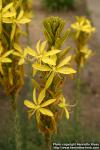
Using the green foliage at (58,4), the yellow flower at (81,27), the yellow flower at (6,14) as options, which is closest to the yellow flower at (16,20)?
the yellow flower at (6,14)

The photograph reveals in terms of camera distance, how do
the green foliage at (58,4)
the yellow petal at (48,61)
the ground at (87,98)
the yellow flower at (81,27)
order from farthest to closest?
the green foliage at (58,4) < the ground at (87,98) < the yellow flower at (81,27) < the yellow petal at (48,61)

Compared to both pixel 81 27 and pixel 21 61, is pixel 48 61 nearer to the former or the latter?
pixel 21 61

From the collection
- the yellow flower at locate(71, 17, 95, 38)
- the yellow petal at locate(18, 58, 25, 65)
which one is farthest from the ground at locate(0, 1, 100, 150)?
the yellow petal at locate(18, 58, 25, 65)

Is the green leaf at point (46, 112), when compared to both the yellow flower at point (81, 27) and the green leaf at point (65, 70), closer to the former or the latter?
the green leaf at point (65, 70)

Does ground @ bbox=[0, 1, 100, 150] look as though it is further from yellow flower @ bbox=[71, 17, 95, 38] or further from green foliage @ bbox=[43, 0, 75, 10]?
green foliage @ bbox=[43, 0, 75, 10]

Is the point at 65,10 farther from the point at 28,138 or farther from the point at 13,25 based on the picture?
the point at 13,25

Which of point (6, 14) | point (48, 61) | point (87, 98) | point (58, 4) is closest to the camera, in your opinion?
point (48, 61)

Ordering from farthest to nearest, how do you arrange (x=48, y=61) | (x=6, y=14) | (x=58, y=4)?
(x=58, y=4) < (x=6, y=14) < (x=48, y=61)

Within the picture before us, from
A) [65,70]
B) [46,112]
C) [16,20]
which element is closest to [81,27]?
[16,20]

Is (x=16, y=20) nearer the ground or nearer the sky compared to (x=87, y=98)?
nearer the sky
